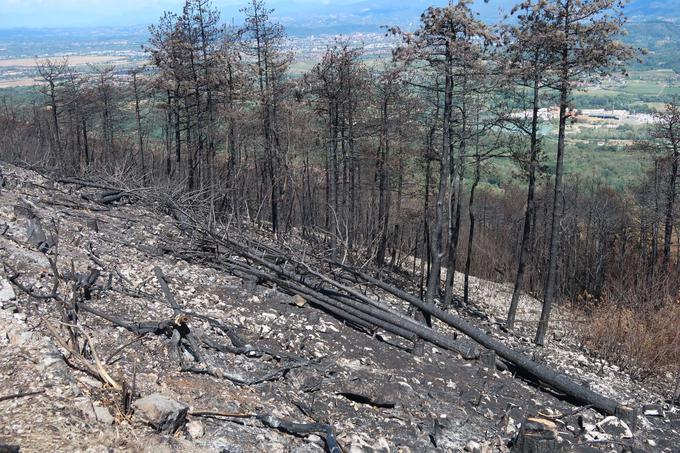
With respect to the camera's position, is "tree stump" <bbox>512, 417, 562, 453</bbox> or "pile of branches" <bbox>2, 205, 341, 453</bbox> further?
"tree stump" <bbox>512, 417, 562, 453</bbox>

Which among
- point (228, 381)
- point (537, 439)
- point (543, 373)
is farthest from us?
point (543, 373)

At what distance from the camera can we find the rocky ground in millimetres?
4777

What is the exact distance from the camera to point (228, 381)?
6094 millimetres

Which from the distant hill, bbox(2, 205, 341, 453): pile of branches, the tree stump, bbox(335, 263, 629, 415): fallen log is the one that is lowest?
bbox(335, 263, 629, 415): fallen log

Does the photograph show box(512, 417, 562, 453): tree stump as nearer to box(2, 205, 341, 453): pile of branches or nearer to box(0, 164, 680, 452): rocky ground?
box(0, 164, 680, 452): rocky ground

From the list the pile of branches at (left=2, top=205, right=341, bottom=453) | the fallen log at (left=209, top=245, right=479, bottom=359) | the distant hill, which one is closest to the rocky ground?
the pile of branches at (left=2, top=205, right=341, bottom=453)

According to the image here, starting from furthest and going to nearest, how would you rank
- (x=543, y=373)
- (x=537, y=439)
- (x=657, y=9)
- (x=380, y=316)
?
(x=657, y=9) → (x=380, y=316) → (x=543, y=373) → (x=537, y=439)

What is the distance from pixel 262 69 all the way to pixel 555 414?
1469cm

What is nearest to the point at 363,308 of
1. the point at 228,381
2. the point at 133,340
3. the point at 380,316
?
the point at 380,316

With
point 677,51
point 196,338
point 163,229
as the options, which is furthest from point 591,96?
point 196,338

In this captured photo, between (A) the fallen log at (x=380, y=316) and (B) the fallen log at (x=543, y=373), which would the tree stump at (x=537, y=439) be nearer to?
(B) the fallen log at (x=543, y=373)

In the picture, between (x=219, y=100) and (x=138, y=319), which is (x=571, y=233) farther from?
(x=138, y=319)

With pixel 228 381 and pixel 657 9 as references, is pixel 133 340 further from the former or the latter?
pixel 657 9

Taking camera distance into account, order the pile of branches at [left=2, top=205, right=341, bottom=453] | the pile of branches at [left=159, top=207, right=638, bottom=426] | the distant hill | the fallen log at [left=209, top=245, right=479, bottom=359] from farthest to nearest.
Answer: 1. the distant hill
2. the fallen log at [left=209, top=245, right=479, bottom=359]
3. the pile of branches at [left=159, top=207, right=638, bottom=426]
4. the pile of branches at [left=2, top=205, right=341, bottom=453]
